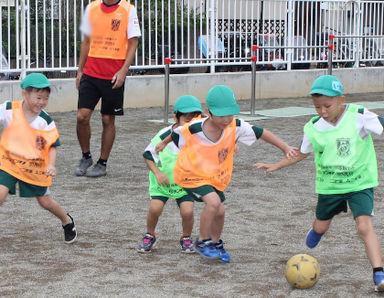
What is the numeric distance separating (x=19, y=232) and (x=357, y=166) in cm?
274

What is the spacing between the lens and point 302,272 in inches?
195

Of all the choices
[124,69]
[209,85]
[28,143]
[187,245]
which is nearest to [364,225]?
[187,245]

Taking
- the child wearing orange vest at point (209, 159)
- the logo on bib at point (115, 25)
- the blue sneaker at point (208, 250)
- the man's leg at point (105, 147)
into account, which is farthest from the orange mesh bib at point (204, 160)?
the logo on bib at point (115, 25)

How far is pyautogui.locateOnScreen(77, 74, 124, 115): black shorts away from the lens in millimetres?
9125

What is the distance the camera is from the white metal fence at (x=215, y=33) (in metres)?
14.3

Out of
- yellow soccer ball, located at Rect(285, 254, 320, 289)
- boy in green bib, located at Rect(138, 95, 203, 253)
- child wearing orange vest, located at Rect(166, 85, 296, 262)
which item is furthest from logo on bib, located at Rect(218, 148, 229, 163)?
yellow soccer ball, located at Rect(285, 254, 320, 289)

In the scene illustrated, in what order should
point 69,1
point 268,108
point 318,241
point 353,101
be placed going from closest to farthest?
point 318,241, point 69,1, point 268,108, point 353,101

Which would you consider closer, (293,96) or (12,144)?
(12,144)

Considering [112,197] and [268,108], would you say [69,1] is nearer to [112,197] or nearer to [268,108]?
[268,108]

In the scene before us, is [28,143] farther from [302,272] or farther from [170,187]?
[302,272]

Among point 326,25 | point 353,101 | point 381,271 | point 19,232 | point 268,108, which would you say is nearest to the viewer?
point 381,271

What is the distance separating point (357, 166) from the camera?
5.25 metres

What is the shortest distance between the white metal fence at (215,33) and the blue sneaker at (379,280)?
1004 cm

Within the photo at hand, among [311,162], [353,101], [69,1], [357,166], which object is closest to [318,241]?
[357,166]
